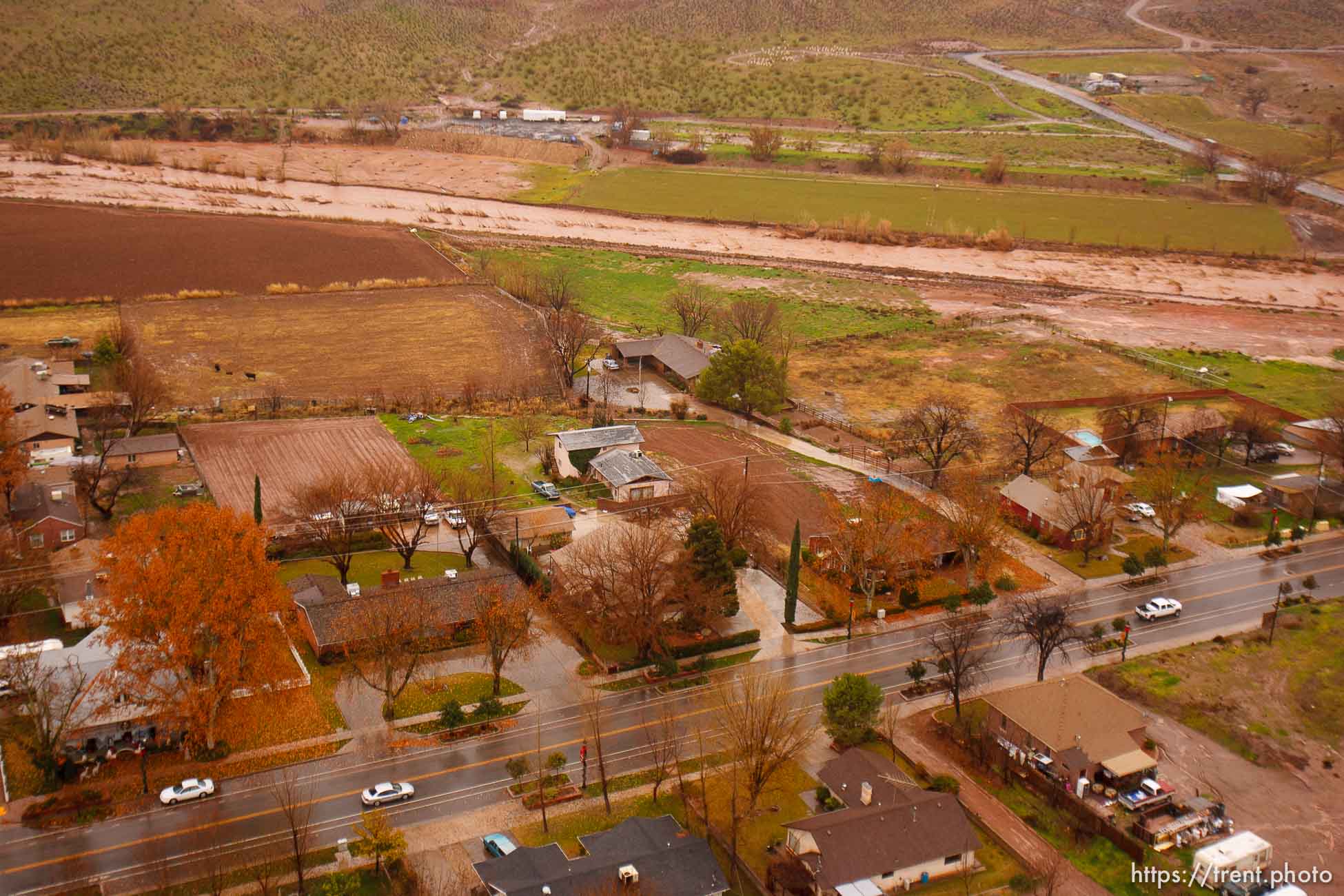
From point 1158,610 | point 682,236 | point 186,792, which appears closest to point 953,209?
point 682,236

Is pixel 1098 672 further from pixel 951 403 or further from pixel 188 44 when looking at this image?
pixel 188 44

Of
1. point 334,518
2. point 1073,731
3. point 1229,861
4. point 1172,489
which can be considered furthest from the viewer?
point 1172,489

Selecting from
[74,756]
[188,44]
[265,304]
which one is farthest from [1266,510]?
[188,44]

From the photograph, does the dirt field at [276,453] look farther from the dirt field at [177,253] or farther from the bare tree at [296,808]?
the dirt field at [177,253]

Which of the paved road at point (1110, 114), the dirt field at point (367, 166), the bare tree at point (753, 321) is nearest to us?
the bare tree at point (753, 321)

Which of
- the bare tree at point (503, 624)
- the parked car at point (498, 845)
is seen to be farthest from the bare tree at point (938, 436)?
the parked car at point (498, 845)

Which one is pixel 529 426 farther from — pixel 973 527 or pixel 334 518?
pixel 973 527
